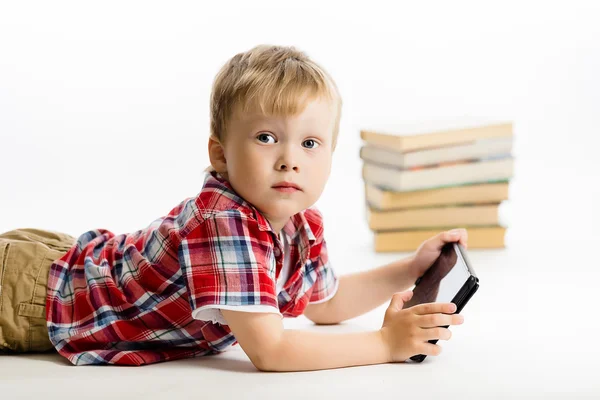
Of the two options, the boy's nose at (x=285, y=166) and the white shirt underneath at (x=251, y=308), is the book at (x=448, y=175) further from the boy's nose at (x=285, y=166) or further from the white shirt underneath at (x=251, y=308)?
the boy's nose at (x=285, y=166)

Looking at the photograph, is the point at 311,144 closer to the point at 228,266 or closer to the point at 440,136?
the point at 228,266

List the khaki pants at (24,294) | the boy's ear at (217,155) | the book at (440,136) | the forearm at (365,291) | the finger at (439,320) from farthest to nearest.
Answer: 1. the book at (440,136)
2. the forearm at (365,291)
3. the khaki pants at (24,294)
4. the boy's ear at (217,155)
5. the finger at (439,320)

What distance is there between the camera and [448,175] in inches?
91.1

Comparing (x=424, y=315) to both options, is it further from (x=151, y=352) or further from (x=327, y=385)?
(x=151, y=352)

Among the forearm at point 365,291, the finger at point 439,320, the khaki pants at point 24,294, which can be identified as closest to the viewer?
the finger at point 439,320

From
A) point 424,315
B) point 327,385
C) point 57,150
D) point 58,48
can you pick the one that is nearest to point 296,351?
point 327,385

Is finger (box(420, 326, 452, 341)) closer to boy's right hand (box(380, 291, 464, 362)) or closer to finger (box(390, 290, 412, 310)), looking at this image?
boy's right hand (box(380, 291, 464, 362))

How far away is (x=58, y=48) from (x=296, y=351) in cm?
210

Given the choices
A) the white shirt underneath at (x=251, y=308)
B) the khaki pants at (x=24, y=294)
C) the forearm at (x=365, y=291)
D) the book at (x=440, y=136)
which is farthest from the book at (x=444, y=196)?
the khaki pants at (x=24, y=294)

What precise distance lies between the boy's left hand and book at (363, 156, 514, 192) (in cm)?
70

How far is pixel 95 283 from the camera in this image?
4.83 ft

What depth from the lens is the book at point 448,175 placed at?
2.29m

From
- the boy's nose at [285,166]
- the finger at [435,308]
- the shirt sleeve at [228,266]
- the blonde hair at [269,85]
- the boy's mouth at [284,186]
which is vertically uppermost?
the blonde hair at [269,85]

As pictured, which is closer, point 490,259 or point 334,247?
point 490,259
